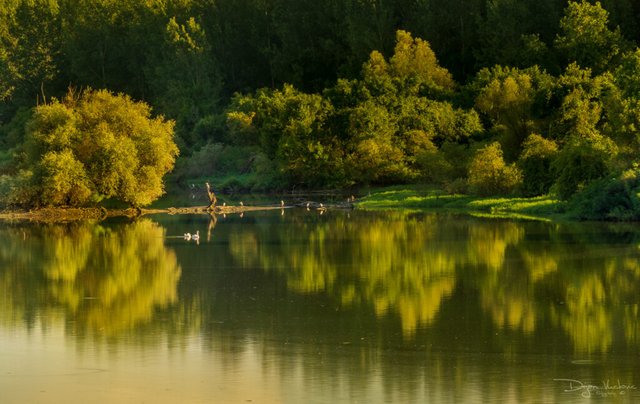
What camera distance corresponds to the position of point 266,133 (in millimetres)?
75562

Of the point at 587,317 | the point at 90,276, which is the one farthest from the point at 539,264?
the point at 90,276

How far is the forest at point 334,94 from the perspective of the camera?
176 feet

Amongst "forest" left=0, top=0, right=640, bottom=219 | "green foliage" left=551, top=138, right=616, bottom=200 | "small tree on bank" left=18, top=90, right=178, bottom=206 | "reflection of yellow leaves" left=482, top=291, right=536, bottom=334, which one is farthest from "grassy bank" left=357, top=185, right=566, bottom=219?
"reflection of yellow leaves" left=482, top=291, right=536, bottom=334

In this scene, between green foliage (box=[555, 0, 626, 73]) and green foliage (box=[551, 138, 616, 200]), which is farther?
green foliage (box=[555, 0, 626, 73])

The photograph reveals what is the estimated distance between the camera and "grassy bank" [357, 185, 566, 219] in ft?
154

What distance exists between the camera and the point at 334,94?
244ft

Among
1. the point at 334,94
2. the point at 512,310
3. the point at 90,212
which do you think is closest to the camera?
the point at 512,310

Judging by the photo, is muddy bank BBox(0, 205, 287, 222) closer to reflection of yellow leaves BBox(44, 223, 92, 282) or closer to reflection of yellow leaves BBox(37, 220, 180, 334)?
reflection of yellow leaves BBox(44, 223, 92, 282)

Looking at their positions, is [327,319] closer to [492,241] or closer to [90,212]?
[492,241]

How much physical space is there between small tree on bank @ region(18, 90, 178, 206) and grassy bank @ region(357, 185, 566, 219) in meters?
10.2

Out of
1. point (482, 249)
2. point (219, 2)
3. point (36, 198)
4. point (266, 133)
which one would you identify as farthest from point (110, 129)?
point (219, 2)

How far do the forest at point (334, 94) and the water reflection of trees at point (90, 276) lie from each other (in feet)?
46.2

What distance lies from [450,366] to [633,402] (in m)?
2.97

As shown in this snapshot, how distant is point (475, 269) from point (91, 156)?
30.6m
